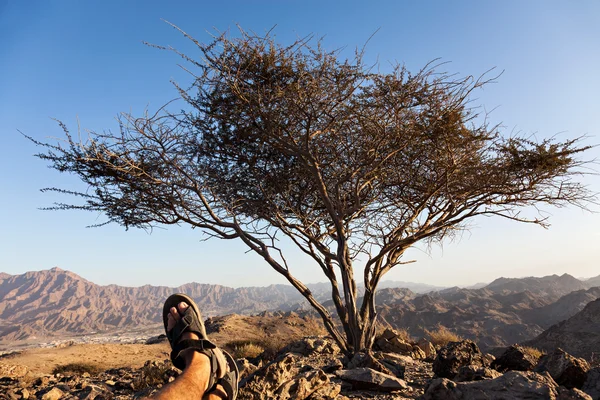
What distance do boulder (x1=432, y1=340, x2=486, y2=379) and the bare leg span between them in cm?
272

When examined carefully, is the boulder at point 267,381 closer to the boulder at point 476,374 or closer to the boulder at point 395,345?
the boulder at point 476,374

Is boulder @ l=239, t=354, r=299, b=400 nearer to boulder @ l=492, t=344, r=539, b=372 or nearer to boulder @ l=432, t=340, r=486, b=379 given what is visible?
boulder @ l=432, t=340, r=486, b=379

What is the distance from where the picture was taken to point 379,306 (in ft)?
156

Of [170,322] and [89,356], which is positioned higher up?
[170,322]

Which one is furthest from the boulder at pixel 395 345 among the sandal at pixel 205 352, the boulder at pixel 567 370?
the sandal at pixel 205 352

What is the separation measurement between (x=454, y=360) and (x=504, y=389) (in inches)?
62.9

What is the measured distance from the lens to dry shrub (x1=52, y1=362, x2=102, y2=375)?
8523 millimetres

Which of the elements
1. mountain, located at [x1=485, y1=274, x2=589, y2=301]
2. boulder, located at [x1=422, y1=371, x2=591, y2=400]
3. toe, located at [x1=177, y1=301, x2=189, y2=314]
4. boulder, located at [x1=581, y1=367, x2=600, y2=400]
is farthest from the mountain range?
toe, located at [x1=177, y1=301, x2=189, y2=314]

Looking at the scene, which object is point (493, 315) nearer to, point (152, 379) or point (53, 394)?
point (152, 379)

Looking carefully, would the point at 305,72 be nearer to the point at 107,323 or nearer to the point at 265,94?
the point at 265,94

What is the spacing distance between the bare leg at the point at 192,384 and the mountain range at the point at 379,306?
30.9 meters

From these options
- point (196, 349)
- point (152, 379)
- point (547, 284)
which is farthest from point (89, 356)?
point (547, 284)

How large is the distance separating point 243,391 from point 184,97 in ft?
17.8

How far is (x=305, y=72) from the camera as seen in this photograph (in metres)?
5.72
